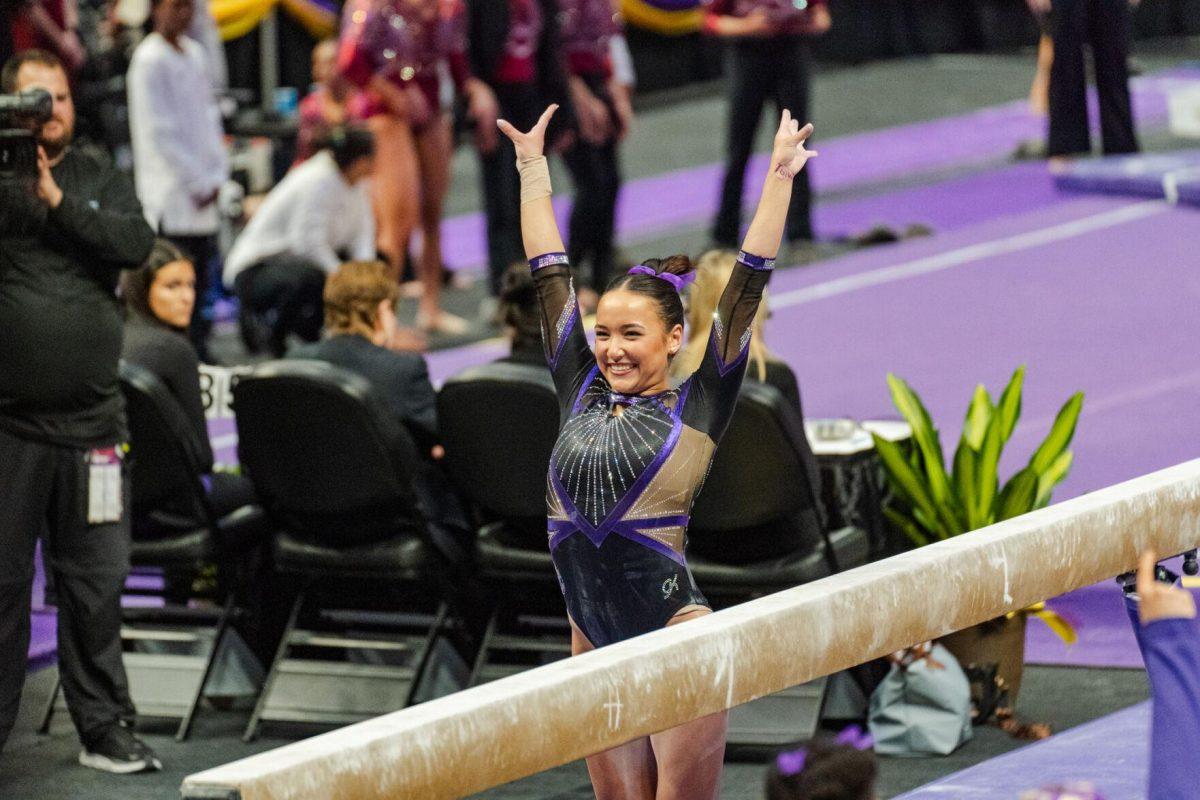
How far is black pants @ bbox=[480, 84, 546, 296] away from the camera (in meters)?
8.91

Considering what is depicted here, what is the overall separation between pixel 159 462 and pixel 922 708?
86.0 inches

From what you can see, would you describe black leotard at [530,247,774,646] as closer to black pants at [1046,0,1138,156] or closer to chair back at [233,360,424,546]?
chair back at [233,360,424,546]

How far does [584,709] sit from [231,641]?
9.56 ft

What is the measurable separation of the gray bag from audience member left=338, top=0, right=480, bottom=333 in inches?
171

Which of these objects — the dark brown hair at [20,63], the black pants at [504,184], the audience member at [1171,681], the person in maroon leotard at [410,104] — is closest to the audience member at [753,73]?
the black pants at [504,184]

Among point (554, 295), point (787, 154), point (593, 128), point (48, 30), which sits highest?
point (787, 154)

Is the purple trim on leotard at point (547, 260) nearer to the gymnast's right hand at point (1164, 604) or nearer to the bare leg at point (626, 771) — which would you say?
the bare leg at point (626, 771)

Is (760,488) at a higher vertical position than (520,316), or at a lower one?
lower

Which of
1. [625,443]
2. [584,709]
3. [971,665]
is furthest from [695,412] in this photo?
[971,665]

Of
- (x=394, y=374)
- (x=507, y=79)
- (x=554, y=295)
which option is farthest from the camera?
(x=507, y=79)

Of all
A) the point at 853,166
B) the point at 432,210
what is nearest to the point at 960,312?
the point at 432,210

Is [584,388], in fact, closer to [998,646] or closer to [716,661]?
[716,661]

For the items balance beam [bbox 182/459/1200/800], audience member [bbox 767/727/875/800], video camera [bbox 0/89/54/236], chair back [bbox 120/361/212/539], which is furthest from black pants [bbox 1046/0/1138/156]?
audience member [bbox 767/727/875/800]

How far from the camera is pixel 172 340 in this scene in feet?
18.5
